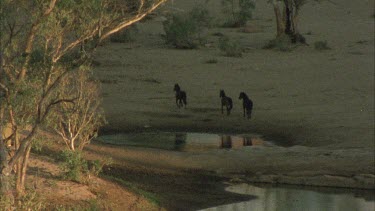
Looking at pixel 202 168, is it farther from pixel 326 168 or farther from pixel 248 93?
pixel 248 93

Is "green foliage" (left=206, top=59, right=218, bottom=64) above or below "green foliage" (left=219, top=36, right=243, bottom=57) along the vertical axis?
below

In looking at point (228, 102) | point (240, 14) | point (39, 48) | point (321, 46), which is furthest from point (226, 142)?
point (240, 14)

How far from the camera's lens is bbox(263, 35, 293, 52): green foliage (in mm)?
40791

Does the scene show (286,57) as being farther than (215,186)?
Yes

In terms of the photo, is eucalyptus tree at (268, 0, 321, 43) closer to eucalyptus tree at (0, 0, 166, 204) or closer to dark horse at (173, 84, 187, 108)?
dark horse at (173, 84, 187, 108)

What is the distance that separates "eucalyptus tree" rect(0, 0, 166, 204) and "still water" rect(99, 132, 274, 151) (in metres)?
10.4

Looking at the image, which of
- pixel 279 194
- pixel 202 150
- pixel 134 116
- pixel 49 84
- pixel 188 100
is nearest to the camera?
pixel 49 84

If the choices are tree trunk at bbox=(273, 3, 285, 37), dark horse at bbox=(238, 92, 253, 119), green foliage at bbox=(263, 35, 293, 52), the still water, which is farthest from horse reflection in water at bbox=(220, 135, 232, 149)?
tree trunk at bbox=(273, 3, 285, 37)

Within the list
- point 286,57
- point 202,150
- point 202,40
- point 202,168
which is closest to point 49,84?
point 202,168

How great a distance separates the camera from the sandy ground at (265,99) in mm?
22734

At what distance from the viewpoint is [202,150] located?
81.1ft

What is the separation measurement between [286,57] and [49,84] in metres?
25.1

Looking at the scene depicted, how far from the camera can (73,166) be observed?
18375 millimetres

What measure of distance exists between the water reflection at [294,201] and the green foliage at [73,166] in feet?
8.37
